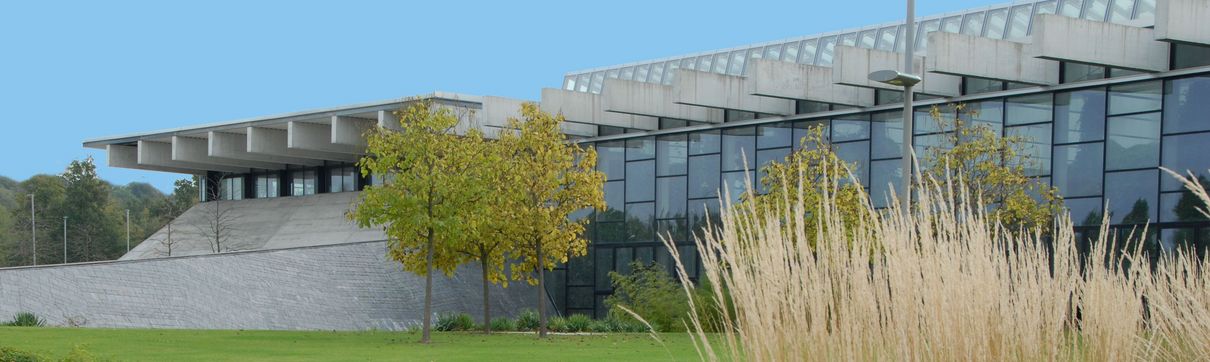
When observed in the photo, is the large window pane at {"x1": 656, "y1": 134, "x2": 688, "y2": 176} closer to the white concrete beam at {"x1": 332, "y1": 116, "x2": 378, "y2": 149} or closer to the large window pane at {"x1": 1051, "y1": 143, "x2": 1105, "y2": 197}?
the white concrete beam at {"x1": 332, "y1": 116, "x2": 378, "y2": 149}

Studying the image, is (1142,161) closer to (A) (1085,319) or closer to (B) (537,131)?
(B) (537,131)

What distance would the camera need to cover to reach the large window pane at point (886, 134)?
26766 mm

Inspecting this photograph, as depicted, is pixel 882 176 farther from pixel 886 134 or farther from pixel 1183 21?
pixel 1183 21

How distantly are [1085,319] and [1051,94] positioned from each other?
66.0ft

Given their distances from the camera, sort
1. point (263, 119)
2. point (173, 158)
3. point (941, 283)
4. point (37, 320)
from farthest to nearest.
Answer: point (173, 158), point (263, 119), point (37, 320), point (941, 283)

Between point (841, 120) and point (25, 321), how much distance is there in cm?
1648

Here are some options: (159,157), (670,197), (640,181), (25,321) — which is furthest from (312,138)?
(25,321)

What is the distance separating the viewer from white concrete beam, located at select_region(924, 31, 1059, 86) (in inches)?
854

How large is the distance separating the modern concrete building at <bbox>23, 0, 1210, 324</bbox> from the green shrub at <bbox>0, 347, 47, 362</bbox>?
42.7 feet

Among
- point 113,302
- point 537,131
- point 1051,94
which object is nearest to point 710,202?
point 537,131

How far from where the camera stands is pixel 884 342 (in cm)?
499

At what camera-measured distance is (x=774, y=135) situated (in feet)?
95.5

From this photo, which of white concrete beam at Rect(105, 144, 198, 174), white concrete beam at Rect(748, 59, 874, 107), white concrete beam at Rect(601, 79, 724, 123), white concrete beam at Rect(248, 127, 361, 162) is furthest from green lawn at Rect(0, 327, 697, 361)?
white concrete beam at Rect(105, 144, 198, 174)

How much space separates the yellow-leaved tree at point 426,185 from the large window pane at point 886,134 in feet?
28.5
